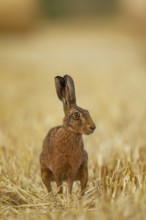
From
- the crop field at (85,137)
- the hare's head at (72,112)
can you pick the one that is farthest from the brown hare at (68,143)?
the crop field at (85,137)

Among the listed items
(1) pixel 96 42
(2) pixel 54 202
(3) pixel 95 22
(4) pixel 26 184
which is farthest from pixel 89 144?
(3) pixel 95 22

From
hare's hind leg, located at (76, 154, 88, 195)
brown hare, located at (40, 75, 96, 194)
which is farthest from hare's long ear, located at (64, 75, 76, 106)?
hare's hind leg, located at (76, 154, 88, 195)

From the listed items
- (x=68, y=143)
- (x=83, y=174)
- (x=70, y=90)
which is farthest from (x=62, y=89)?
(x=83, y=174)

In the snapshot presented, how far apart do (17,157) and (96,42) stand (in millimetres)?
15963

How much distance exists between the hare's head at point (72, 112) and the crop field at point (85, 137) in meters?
0.34

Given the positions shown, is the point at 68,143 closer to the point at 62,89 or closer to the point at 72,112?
the point at 72,112

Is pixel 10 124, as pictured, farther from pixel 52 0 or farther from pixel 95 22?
pixel 52 0

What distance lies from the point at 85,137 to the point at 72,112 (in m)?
2.35

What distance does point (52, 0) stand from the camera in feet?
97.3

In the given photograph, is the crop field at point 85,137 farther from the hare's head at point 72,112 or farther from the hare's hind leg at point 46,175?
the hare's head at point 72,112

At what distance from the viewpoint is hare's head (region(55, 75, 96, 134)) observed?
10.6ft

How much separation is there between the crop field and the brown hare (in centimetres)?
11

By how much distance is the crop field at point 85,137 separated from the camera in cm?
325

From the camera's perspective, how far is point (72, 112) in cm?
326
